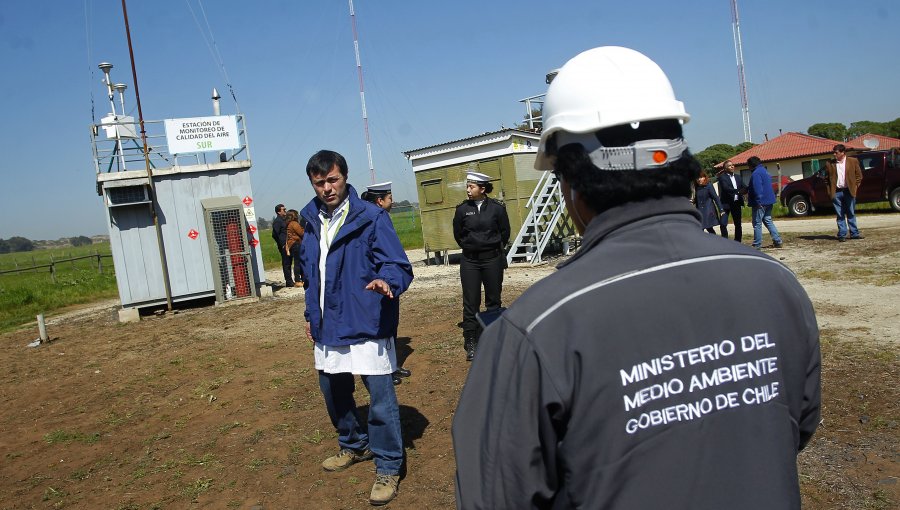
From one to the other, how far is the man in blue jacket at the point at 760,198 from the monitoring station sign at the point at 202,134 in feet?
36.1

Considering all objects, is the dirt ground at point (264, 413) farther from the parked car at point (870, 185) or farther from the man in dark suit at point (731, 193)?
the parked car at point (870, 185)

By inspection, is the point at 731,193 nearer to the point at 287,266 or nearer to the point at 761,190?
the point at 761,190

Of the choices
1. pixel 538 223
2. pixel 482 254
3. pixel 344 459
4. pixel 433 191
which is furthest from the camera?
pixel 433 191

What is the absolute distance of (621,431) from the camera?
121 cm

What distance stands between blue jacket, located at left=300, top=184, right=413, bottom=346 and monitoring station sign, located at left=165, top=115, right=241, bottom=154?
1131 cm

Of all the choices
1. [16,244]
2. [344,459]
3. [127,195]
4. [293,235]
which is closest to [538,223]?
[293,235]

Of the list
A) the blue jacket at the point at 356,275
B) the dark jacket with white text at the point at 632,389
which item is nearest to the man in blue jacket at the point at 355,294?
the blue jacket at the point at 356,275

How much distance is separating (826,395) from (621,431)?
466cm

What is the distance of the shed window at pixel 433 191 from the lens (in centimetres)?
1691

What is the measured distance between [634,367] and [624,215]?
0.31 meters

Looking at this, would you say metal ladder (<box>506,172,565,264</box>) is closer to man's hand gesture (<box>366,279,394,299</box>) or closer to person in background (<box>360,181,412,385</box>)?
person in background (<box>360,181,412,385</box>)

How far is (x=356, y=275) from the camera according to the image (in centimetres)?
414

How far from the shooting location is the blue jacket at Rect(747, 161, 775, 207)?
13.0 metres

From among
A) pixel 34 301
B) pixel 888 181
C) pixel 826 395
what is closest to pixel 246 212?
pixel 34 301
